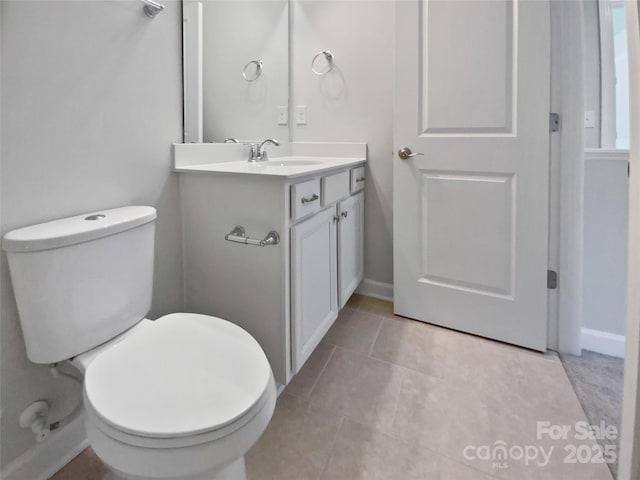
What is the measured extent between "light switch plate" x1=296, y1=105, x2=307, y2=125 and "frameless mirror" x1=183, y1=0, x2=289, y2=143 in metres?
0.08

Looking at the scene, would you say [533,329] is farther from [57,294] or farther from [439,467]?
[57,294]

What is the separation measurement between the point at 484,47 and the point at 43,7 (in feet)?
5.30

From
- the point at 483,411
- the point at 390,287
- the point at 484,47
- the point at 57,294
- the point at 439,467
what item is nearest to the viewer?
the point at 57,294

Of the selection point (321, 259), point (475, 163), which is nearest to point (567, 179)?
point (475, 163)

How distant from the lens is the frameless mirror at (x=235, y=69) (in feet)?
4.59

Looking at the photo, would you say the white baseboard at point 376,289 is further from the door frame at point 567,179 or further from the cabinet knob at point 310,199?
the cabinet knob at point 310,199

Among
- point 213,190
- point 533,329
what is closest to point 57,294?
point 213,190

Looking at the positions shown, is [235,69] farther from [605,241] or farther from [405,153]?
[605,241]

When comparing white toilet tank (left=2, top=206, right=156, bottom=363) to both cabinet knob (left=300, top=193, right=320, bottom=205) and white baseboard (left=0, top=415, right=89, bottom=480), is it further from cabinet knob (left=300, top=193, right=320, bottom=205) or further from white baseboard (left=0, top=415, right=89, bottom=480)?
cabinet knob (left=300, top=193, right=320, bottom=205)

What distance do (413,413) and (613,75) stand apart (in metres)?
1.87

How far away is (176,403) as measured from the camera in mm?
686

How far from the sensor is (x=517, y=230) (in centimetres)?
156

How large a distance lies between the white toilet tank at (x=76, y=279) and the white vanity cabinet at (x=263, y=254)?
302 mm

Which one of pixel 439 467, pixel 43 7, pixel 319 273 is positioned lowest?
pixel 439 467
